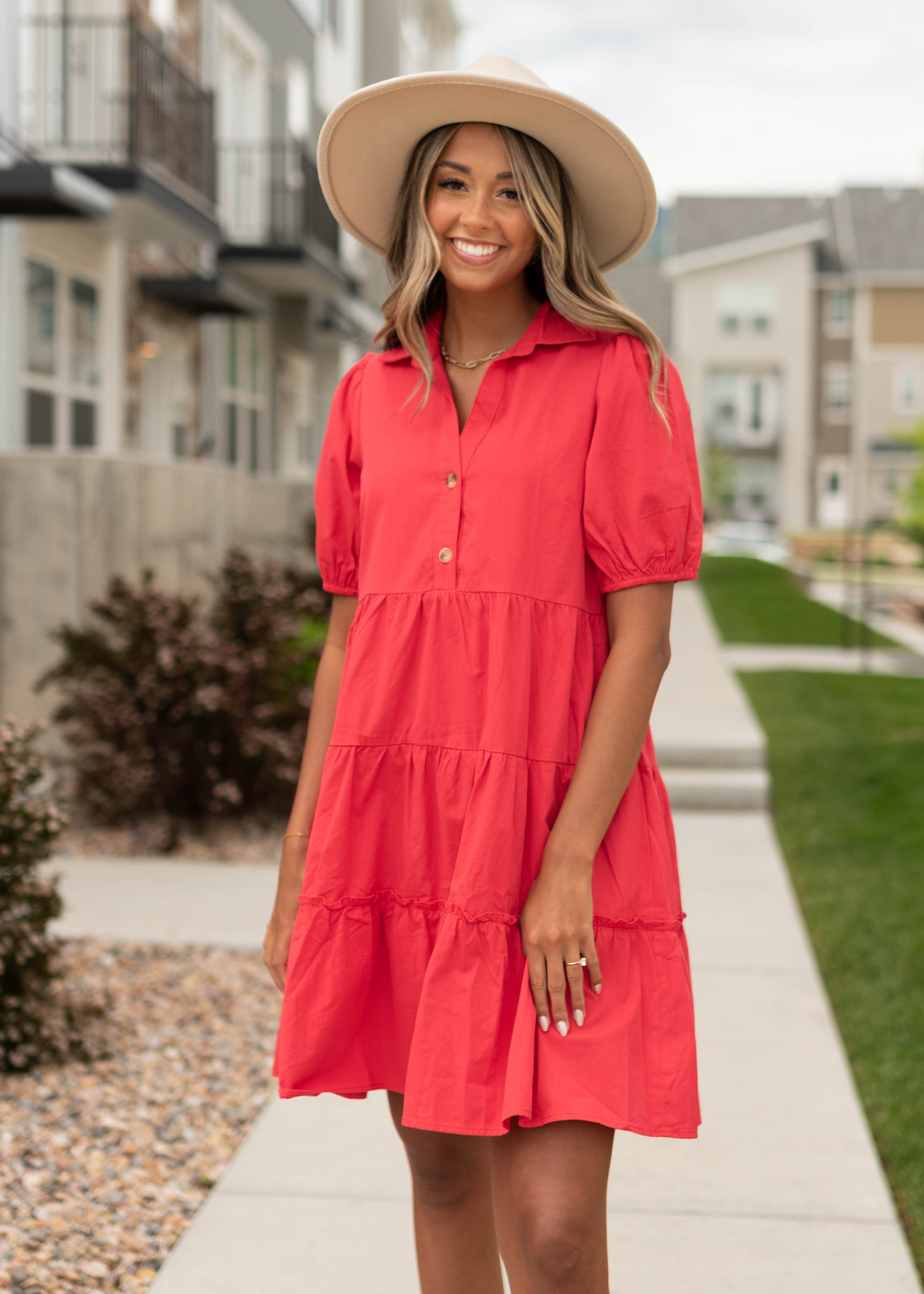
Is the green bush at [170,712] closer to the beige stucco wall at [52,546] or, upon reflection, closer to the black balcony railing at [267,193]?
the beige stucco wall at [52,546]

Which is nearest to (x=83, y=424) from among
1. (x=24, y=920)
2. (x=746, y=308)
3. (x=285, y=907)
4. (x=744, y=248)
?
(x=24, y=920)

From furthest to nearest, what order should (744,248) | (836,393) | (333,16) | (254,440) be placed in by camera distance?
(836,393) → (744,248) → (333,16) → (254,440)

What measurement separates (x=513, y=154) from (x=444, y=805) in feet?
3.00

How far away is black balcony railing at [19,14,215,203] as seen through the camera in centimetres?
1022

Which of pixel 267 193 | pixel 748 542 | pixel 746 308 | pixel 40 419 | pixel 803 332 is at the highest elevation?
pixel 746 308

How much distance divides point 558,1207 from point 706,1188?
1.54 m

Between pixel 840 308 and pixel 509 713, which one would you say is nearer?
pixel 509 713

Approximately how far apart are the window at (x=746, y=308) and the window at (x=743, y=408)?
165cm

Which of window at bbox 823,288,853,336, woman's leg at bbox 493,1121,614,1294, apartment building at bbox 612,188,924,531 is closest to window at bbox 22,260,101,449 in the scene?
woman's leg at bbox 493,1121,614,1294

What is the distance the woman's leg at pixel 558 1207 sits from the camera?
1662mm

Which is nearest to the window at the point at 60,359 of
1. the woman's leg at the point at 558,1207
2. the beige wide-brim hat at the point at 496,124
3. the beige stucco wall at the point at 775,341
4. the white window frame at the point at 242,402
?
the white window frame at the point at 242,402

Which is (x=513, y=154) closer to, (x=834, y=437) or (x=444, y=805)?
(x=444, y=805)

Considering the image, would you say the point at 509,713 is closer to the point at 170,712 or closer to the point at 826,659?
the point at 170,712

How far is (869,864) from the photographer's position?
5883mm
